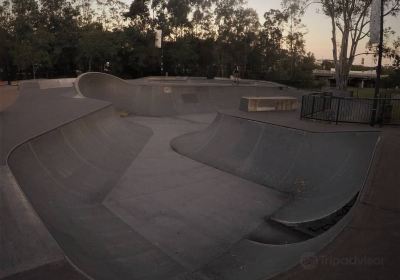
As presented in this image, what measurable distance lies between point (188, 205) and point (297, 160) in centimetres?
400

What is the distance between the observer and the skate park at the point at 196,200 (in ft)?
15.2

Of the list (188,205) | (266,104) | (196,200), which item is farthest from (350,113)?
(188,205)

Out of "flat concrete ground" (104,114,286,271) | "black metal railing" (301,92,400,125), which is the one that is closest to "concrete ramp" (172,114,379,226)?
"flat concrete ground" (104,114,286,271)

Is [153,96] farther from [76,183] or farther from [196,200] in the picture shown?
[196,200]

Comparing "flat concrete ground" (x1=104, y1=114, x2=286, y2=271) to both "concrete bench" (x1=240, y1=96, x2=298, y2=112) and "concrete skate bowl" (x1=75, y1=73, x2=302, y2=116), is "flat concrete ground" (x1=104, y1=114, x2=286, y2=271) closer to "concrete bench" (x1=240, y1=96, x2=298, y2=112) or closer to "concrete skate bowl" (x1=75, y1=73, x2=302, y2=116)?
"concrete bench" (x1=240, y1=96, x2=298, y2=112)

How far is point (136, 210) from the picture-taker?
8398 mm

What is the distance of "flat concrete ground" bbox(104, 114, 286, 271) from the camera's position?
693 cm

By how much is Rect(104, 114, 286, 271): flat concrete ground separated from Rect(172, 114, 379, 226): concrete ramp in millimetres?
593

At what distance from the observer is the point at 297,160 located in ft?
34.2

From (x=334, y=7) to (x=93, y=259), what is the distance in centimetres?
2904

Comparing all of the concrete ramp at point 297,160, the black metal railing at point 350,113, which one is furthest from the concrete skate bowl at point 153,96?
the black metal railing at point 350,113

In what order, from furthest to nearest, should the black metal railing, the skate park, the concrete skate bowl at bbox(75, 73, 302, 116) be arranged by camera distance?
the concrete skate bowl at bbox(75, 73, 302, 116) → the black metal railing → the skate park

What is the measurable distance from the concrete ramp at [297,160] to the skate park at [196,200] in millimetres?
43

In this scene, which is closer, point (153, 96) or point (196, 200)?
point (196, 200)
